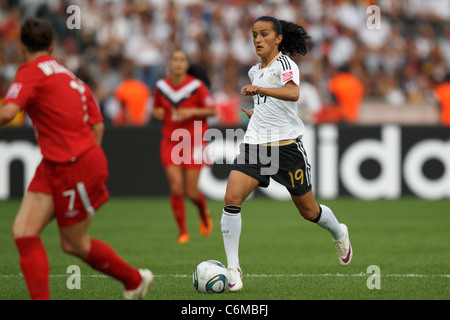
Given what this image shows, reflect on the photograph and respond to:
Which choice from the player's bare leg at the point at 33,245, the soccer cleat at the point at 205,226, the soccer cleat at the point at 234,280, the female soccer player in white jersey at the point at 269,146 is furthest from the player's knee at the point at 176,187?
the player's bare leg at the point at 33,245

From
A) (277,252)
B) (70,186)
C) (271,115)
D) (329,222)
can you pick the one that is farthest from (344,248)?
(70,186)

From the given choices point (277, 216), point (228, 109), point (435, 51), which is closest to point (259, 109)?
point (277, 216)

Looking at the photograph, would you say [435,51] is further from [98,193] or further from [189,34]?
[98,193]

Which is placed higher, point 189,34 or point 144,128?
point 189,34

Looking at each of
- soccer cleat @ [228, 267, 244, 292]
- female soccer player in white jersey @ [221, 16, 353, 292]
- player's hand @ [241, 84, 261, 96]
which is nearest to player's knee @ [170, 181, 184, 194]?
female soccer player in white jersey @ [221, 16, 353, 292]

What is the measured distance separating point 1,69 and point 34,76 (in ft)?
48.5

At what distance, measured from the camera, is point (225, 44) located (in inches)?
837

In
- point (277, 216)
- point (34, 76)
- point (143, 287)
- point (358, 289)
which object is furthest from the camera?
point (277, 216)

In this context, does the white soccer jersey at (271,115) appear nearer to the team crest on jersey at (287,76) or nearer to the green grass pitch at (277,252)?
the team crest on jersey at (287,76)

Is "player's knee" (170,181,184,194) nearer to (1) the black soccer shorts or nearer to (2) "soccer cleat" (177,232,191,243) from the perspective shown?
(2) "soccer cleat" (177,232,191,243)

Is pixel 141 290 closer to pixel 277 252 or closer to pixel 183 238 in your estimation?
pixel 277 252

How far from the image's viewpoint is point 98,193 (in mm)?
6281

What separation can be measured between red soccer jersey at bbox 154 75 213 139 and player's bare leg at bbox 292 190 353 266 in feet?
12.5

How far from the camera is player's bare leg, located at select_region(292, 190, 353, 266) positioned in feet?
26.2
